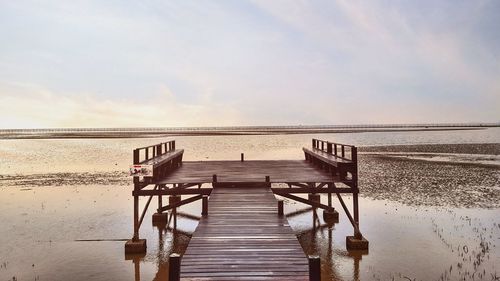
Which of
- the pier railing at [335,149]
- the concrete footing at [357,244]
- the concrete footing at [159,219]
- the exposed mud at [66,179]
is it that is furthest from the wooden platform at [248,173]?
the exposed mud at [66,179]

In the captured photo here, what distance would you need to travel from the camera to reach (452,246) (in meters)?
12.7

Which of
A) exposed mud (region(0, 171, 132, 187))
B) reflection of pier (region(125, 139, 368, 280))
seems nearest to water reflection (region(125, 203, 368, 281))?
reflection of pier (region(125, 139, 368, 280))

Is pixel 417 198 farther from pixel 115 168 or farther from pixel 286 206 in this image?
pixel 115 168

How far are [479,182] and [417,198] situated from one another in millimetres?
7815

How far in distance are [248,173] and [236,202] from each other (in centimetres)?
526

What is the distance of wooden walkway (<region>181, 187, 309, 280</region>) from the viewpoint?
246 inches

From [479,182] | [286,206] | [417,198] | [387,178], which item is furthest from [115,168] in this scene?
[479,182]

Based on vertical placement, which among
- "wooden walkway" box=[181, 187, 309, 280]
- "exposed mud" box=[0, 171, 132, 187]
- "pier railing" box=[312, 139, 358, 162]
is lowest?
"exposed mud" box=[0, 171, 132, 187]

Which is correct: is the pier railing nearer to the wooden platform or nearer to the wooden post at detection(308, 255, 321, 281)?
the wooden platform

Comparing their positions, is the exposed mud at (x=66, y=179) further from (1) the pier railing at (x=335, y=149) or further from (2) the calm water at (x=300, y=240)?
(1) the pier railing at (x=335, y=149)

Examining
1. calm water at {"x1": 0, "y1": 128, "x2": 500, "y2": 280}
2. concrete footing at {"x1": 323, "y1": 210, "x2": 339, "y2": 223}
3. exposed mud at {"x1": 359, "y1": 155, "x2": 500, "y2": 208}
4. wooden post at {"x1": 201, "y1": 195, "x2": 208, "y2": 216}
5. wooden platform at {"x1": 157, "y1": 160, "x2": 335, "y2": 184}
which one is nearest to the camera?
wooden post at {"x1": 201, "y1": 195, "x2": 208, "y2": 216}

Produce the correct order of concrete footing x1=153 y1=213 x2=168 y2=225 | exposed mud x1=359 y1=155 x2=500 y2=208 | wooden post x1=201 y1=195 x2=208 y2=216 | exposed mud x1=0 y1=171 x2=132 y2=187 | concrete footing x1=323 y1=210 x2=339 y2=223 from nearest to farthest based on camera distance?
wooden post x1=201 y1=195 x2=208 y2=216 → concrete footing x1=153 y1=213 x2=168 y2=225 → concrete footing x1=323 y1=210 x2=339 y2=223 → exposed mud x1=359 y1=155 x2=500 y2=208 → exposed mud x1=0 y1=171 x2=132 y2=187

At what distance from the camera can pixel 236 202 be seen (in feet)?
38.0

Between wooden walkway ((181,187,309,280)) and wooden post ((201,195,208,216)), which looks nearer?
wooden walkway ((181,187,309,280))
